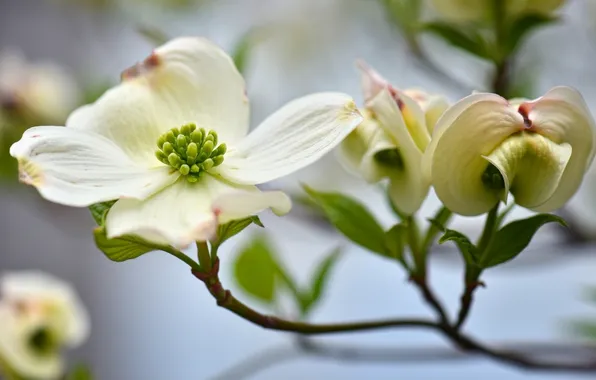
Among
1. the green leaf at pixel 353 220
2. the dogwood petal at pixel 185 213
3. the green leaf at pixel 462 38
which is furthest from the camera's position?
the green leaf at pixel 462 38

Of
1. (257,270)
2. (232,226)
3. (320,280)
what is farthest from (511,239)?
(257,270)

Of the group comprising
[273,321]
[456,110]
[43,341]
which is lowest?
[43,341]

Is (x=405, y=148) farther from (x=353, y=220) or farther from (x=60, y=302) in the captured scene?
(x=60, y=302)

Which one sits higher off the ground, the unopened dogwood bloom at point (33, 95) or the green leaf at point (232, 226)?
the green leaf at point (232, 226)

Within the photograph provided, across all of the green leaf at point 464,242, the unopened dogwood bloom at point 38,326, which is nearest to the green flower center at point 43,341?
the unopened dogwood bloom at point 38,326

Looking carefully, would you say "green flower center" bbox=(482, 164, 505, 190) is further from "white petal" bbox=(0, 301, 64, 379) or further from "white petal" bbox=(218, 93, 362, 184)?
"white petal" bbox=(0, 301, 64, 379)

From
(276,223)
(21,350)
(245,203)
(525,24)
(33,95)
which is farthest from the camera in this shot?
(276,223)

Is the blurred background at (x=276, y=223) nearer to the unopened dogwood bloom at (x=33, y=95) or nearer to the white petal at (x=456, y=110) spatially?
the unopened dogwood bloom at (x=33, y=95)
